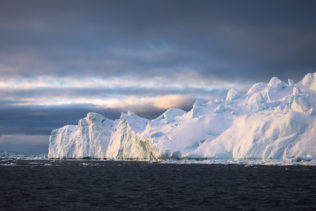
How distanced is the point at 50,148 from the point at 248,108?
315ft

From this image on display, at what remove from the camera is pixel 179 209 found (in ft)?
74.1

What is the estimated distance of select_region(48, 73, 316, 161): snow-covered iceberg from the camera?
77438 mm

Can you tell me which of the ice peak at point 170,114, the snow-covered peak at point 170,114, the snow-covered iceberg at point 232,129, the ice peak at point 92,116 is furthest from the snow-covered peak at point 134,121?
the ice peak at point 92,116

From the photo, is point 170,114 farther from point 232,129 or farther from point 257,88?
point 257,88

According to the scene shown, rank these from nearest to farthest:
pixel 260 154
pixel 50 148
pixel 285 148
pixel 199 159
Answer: pixel 285 148
pixel 260 154
pixel 199 159
pixel 50 148

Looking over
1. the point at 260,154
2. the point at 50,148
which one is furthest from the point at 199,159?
the point at 50,148

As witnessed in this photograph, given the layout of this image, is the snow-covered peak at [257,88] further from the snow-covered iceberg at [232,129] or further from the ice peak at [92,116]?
the ice peak at [92,116]

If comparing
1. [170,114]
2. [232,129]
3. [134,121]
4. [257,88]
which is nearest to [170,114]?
[170,114]

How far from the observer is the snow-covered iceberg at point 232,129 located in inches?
3049

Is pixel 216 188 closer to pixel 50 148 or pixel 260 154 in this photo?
pixel 260 154

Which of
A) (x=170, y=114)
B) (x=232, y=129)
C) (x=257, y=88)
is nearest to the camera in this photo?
(x=232, y=129)

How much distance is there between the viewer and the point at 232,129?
3834 inches

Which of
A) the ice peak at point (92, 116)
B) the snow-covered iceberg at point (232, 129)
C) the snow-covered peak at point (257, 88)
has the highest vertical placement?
the snow-covered peak at point (257, 88)

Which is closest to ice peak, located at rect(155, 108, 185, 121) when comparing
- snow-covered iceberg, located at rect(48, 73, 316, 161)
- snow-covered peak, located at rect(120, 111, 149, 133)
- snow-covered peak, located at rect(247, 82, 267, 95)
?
snow-covered iceberg, located at rect(48, 73, 316, 161)
